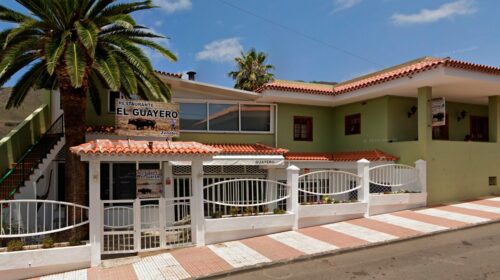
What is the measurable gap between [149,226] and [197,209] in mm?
1364

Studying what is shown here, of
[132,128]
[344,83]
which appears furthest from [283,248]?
[344,83]

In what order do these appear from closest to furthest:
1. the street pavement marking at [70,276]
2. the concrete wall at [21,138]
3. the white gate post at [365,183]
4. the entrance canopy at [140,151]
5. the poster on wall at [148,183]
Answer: the street pavement marking at [70,276] < the entrance canopy at [140,151] < the poster on wall at [148,183] < the white gate post at [365,183] < the concrete wall at [21,138]

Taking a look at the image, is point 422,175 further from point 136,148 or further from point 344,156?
point 136,148

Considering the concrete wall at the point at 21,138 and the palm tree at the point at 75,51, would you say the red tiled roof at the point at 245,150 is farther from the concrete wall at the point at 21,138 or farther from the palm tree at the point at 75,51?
the concrete wall at the point at 21,138

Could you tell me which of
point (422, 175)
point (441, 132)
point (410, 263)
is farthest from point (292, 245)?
point (441, 132)

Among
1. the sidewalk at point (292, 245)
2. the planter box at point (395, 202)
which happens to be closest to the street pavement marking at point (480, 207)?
the sidewalk at point (292, 245)

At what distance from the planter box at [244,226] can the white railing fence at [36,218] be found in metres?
3.36

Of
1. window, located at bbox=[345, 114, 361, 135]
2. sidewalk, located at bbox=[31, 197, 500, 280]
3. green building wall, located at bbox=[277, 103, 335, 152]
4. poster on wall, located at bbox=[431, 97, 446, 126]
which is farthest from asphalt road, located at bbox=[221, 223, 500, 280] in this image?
green building wall, located at bbox=[277, 103, 335, 152]

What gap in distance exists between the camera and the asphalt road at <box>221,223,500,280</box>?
819 cm

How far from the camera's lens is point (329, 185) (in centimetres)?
1438

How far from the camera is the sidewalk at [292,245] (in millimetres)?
9367

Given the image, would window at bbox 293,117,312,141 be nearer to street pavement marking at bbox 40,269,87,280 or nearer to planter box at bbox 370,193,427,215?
planter box at bbox 370,193,427,215

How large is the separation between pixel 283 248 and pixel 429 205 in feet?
26.3

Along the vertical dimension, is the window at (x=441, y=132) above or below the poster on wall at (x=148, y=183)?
above
